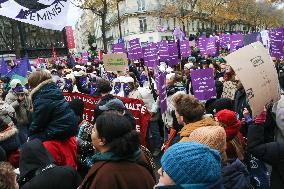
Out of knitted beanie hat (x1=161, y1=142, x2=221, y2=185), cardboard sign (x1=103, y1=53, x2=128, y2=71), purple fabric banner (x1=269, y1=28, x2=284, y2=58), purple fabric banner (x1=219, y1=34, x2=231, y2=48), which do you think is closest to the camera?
knitted beanie hat (x1=161, y1=142, x2=221, y2=185)

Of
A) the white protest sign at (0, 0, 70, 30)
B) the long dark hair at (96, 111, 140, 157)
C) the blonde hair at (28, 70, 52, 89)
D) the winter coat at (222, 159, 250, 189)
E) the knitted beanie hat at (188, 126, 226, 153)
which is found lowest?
the winter coat at (222, 159, 250, 189)

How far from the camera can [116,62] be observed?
32.3 feet

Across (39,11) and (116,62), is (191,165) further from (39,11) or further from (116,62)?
(116,62)

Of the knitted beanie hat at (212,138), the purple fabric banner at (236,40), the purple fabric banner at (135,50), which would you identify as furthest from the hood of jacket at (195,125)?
the purple fabric banner at (236,40)

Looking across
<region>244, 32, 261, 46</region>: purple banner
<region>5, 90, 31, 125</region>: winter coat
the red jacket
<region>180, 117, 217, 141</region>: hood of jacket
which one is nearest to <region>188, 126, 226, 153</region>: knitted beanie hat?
<region>180, 117, 217, 141</region>: hood of jacket

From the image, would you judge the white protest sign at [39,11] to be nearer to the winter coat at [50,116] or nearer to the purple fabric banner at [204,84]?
the winter coat at [50,116]

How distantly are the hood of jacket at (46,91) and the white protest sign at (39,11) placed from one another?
5.02 feet

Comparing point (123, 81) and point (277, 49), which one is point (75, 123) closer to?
point (123, 81)

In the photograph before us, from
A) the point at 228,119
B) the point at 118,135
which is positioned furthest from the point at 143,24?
the point at 118,135

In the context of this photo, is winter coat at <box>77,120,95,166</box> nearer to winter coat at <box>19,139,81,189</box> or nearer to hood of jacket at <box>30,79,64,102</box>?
hood of jacket at <box>30,79,64,102</box>

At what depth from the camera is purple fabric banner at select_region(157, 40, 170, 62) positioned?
11.7 meters

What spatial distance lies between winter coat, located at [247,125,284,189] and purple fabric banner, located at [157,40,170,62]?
852 centimetres

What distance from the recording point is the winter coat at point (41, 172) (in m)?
2.68

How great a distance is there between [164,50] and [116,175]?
30.9 ft
